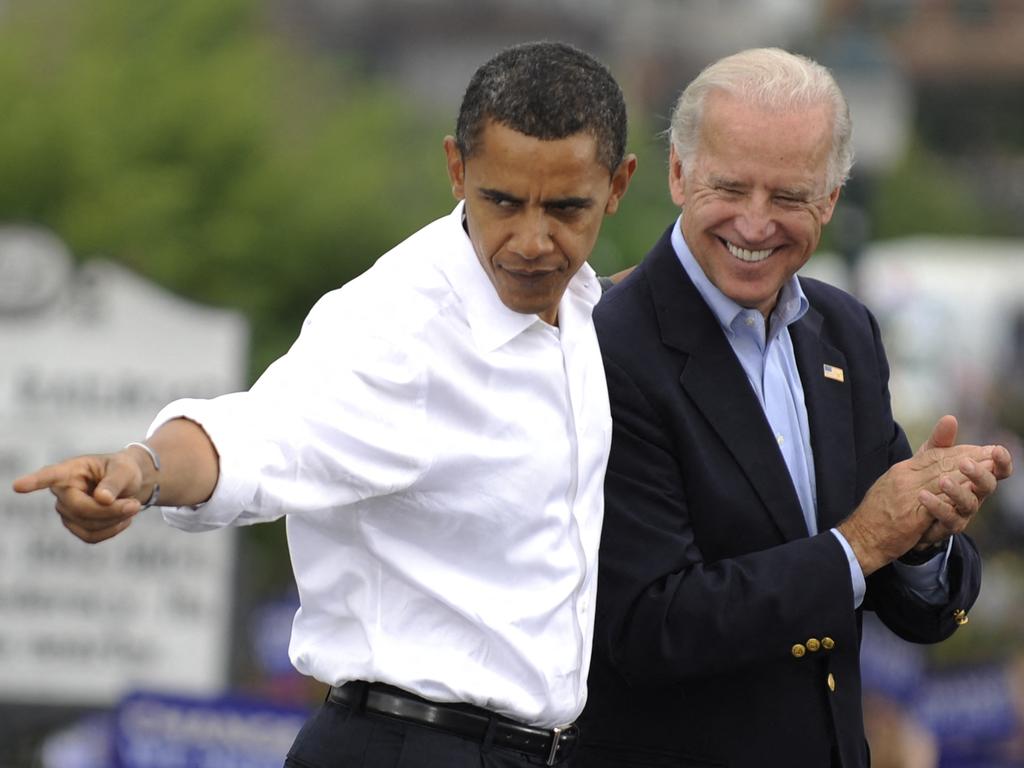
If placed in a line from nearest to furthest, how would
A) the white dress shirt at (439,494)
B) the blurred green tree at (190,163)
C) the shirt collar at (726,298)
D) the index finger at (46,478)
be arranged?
the index finger at (46,478)
the white dress shirt at (439,494)
the shirt collar at (726,298)
the blurred green tree at (190,163)

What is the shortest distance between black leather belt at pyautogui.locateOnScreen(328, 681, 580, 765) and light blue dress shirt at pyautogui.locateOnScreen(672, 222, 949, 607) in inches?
30.4

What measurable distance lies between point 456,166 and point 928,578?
1.25m

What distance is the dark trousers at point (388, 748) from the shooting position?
3.19 m

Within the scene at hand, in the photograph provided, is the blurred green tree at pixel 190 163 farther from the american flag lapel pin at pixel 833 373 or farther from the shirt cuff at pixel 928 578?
the shirt cuff at pixel 928 578

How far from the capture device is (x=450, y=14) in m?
83.5

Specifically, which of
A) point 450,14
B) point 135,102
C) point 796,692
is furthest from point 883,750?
point 450,14

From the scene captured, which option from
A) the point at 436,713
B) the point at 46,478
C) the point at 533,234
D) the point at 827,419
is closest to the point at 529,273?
the point at 533,234

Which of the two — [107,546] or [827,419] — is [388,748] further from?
[107,546]

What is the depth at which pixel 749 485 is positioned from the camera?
3646 millimetres

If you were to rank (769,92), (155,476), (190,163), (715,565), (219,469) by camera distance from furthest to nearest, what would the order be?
(190,163) → (769,92) → (715,565) → (219,469) → (155,476)

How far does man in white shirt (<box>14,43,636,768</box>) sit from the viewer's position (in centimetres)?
312

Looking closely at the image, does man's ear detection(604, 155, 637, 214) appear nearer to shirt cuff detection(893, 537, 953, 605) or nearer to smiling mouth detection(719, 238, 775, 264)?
smiling mouth detection(719, 238, 775, 264)

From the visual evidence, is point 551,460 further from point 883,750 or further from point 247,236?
point 247,236

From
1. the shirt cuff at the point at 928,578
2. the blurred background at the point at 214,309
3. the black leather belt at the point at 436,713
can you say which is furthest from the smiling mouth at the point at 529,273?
the blurred background at the point at 214,309
